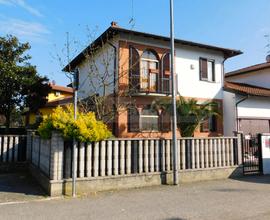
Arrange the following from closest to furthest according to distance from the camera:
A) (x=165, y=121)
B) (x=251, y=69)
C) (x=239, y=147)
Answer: (x=239, y=147)
(x=165, y=121)
(x=251, y=69)

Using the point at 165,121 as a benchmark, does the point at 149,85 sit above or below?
above

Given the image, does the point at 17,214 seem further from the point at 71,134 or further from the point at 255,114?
the point at 255,114

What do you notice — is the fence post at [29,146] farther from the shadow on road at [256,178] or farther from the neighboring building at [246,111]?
the neighboring building at [246,111]

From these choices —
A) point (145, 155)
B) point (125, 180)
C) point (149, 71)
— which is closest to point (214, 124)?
point (149, 71)

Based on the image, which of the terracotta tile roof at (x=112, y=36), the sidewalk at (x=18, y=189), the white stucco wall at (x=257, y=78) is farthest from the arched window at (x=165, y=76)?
the white stucco wall at (x=257, y=78)

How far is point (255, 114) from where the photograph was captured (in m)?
18.7

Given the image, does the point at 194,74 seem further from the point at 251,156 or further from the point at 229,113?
the point at 251,156

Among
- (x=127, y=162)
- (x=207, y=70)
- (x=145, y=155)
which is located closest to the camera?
(x=127, y=162)

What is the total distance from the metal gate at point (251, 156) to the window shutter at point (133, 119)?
6172 mm

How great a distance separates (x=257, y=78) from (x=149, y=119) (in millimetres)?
11656

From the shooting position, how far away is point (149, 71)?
16.6 meters

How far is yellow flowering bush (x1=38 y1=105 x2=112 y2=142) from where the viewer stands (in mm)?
7836

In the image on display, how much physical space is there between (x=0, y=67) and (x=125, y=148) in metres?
13.0

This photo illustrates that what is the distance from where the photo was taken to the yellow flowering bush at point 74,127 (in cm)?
784
